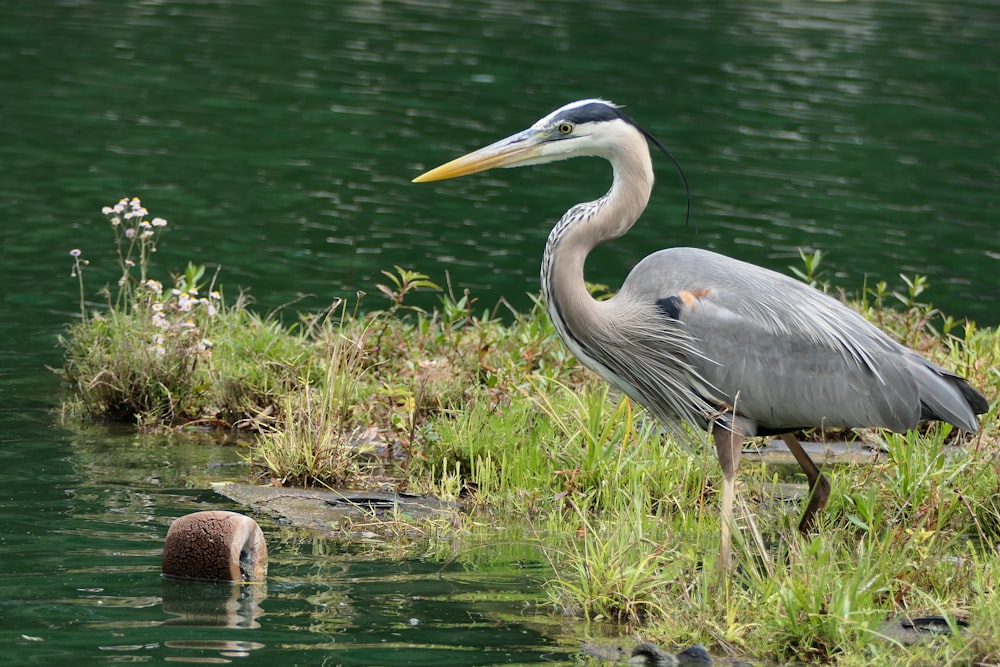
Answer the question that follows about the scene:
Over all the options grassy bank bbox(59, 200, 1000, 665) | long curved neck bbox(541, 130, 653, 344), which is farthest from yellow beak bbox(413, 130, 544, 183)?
grassy bank bbox(59, 200, 1000, 665)

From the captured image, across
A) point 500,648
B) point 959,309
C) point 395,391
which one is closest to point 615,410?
point 395,391

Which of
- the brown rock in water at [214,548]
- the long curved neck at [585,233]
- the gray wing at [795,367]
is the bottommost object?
the brown rock in water at [214,548]

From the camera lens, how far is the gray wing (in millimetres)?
6262

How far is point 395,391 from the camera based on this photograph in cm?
766

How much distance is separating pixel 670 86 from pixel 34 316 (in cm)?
1345

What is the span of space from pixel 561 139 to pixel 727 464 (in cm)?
162

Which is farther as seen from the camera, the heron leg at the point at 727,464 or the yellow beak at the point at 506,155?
the yellow beak at the point at 506,155

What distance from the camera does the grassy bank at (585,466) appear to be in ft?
17.1

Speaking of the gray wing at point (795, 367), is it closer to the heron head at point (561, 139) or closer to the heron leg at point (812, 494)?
the heron leg at point (812, 494)

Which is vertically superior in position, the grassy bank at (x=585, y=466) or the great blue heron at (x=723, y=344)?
the great blue heron at (x=723, y=344)

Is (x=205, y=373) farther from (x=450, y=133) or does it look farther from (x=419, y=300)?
(x=450, y=133)

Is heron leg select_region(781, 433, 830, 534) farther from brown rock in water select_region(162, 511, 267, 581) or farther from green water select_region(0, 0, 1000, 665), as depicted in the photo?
brown rock in water select_region(162, 511, 267, 581)

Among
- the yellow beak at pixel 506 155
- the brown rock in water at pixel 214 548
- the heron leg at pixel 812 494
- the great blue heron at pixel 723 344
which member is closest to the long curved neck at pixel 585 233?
the great blue heron at pixel 723 344

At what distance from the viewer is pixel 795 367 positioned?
6301mm
